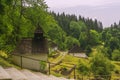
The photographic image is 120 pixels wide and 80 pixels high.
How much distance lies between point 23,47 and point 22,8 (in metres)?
14.7

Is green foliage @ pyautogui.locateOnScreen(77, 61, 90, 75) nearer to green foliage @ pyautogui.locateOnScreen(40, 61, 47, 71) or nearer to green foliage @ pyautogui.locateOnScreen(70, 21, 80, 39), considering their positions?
green foliage @ pyautogui.locateOnScreen(40, 61, 47, 71)

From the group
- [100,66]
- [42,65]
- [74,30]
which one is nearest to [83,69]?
[100,66]

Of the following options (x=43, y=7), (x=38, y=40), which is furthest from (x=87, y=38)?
(x=38, y=40)

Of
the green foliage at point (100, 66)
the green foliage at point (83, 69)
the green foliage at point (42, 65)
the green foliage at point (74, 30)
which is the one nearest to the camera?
the green foliage at point (42, 65)

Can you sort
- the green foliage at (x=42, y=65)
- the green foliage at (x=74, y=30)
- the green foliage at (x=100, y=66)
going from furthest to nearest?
the green foliage at (x=74, y=30) < the green foliage at (x=100, y=66) < the green foliage at (x=42, y=65)

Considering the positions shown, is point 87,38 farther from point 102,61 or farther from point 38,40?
point 38,40

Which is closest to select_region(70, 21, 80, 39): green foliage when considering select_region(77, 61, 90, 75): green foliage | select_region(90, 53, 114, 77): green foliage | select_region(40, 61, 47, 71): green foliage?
select_region(90, 53, 114, 77): green foliage

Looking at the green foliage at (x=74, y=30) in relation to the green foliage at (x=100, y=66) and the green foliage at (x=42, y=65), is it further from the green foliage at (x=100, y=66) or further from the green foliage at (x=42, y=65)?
the green foliage at (x=42, y=65)

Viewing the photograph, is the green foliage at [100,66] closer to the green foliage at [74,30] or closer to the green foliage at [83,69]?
the green foliage at [83,69]

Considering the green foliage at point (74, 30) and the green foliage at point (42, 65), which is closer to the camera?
the green foliage at point (42, 65)

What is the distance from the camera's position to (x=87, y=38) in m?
140

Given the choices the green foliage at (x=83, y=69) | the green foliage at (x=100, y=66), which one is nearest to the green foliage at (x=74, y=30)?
→ the green foliage at (x=100, y=66)

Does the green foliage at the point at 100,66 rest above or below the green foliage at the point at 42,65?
below

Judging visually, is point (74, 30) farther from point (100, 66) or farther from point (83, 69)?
point (83, 69)
